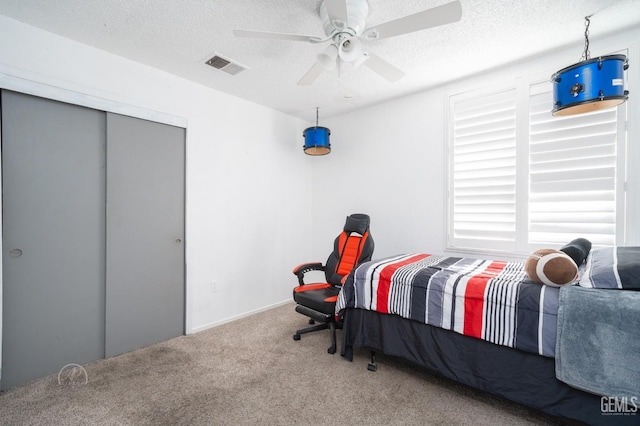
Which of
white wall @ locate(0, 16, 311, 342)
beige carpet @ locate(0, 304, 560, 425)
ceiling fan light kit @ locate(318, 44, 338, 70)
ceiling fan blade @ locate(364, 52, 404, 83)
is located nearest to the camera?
beige carpet @ locate(0, 304, 560, 425)

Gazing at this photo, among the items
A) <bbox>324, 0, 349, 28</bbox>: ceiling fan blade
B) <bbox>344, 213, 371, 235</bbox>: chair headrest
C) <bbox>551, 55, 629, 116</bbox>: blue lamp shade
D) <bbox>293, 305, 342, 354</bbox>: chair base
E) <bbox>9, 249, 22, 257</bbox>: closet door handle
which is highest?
<bbox>324, 0, 349, 28</bbox>: ceiling fan blade

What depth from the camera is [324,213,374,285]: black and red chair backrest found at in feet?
9.78

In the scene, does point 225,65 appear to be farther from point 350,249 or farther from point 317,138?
point 350,249

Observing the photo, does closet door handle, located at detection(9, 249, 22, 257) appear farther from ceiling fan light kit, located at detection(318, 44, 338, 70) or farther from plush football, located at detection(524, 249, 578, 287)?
plush football, located at detection(524, 249, 578, 287)

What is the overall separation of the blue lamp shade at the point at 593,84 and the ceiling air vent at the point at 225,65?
2.61 m

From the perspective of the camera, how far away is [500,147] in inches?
111

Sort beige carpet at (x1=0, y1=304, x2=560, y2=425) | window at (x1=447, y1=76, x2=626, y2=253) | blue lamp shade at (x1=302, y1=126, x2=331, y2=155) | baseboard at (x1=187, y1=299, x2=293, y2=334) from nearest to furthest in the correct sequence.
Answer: beige carpet at (x1=0, y1=304, x2=560, y2=425)
window at (x1=447, y1=76, x2=626, y2=253)
baseboard at (x1=187, y1=299, x2=293, y2=334)
blue lamp shade at (x1=302, y1=126, x2=331, y2=155)

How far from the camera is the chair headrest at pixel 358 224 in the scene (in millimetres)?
3075

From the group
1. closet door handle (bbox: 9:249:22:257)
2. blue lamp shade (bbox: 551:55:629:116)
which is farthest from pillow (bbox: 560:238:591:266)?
closet door handle (bbox: 9:249:22:257)

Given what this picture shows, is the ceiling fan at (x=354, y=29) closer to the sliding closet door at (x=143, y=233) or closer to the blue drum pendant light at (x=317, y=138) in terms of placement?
the blue drum pendant light at (x=317, y=138)

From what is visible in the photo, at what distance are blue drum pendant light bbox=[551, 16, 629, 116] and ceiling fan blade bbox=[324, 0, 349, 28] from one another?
1552 mm

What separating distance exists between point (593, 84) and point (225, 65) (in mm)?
2882

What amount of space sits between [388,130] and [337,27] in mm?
1963

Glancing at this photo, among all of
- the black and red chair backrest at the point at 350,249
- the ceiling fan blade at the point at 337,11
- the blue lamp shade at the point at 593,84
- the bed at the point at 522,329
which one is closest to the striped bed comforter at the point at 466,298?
the bed at the point at 522,329
